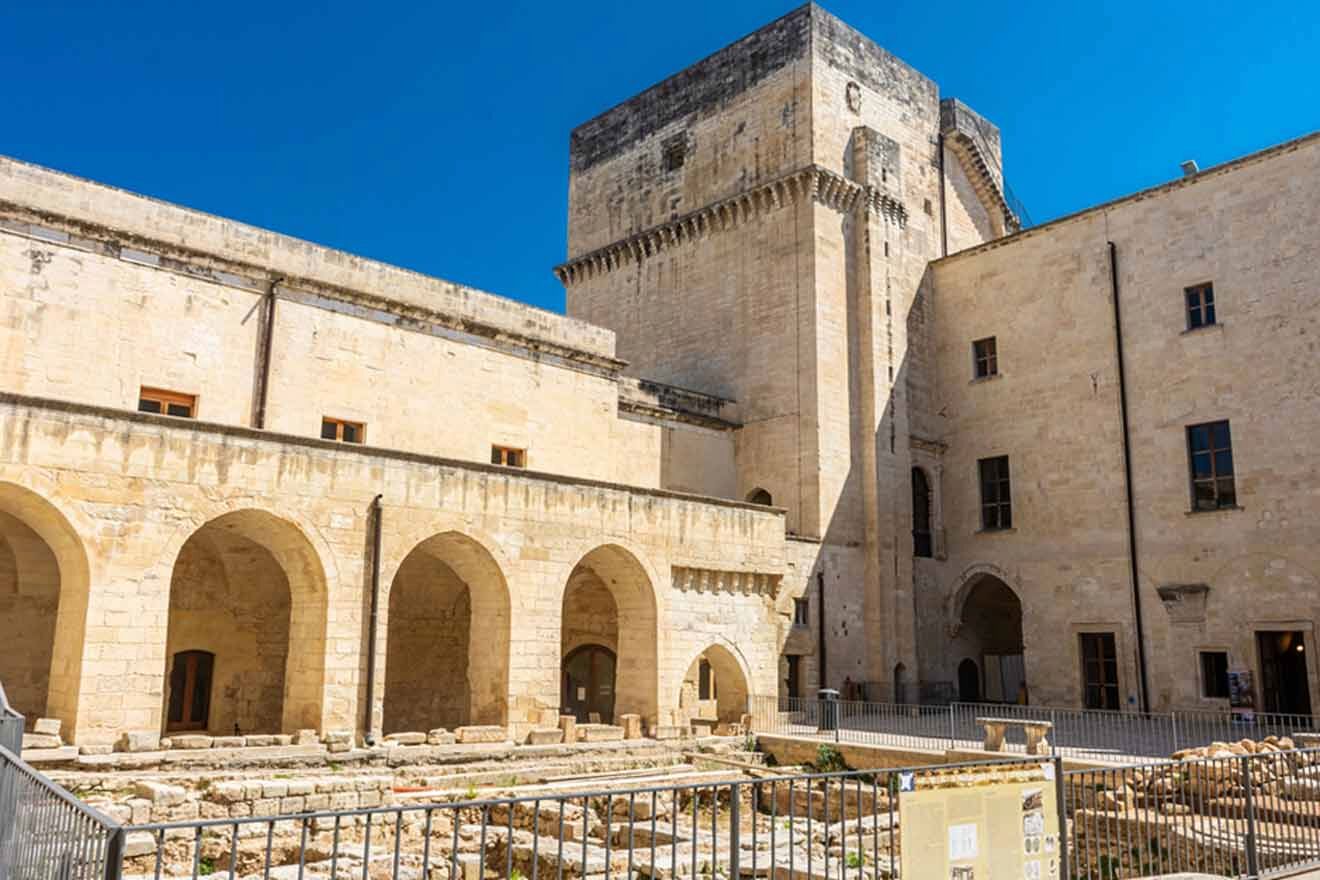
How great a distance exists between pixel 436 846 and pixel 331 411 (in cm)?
996

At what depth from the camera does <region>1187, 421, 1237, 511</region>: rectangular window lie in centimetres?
2353

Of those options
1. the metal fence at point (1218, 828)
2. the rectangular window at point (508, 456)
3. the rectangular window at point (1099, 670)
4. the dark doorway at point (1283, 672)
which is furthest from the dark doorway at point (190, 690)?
the dark doorway at point (1283, 672)

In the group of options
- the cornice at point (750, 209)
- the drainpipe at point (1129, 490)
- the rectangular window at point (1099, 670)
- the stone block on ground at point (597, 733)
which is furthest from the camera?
the cornice at point (750, 209)

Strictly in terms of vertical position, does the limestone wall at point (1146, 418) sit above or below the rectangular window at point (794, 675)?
above

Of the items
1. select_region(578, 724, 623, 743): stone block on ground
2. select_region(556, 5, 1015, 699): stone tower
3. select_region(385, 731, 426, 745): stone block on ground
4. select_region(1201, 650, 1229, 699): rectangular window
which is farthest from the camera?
select_region(556, 5, 1015, 699): stone tower

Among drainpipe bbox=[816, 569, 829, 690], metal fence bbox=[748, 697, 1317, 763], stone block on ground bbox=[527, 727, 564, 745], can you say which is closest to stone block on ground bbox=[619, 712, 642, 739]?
stone block on ground bbox=[527, 727, 564, 745]

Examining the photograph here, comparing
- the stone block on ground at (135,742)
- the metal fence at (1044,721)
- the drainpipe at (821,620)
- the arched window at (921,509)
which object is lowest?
the metal fence at (1044,721)

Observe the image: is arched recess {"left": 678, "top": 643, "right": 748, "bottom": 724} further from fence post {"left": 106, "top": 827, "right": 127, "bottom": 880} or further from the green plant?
fence post {"left": 106, "top": 827, "right": 127, "bottom": 880}

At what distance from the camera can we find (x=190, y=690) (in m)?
18.7

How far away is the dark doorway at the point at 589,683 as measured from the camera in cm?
2431

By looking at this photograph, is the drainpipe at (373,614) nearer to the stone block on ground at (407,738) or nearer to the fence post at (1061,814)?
the stone block on ground at (407,738)

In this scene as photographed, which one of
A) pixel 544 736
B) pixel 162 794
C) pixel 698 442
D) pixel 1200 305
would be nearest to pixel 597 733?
pixel 544 736

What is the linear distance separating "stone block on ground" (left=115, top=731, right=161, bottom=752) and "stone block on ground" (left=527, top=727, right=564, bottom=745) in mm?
5866

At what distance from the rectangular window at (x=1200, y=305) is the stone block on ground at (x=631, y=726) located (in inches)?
604
